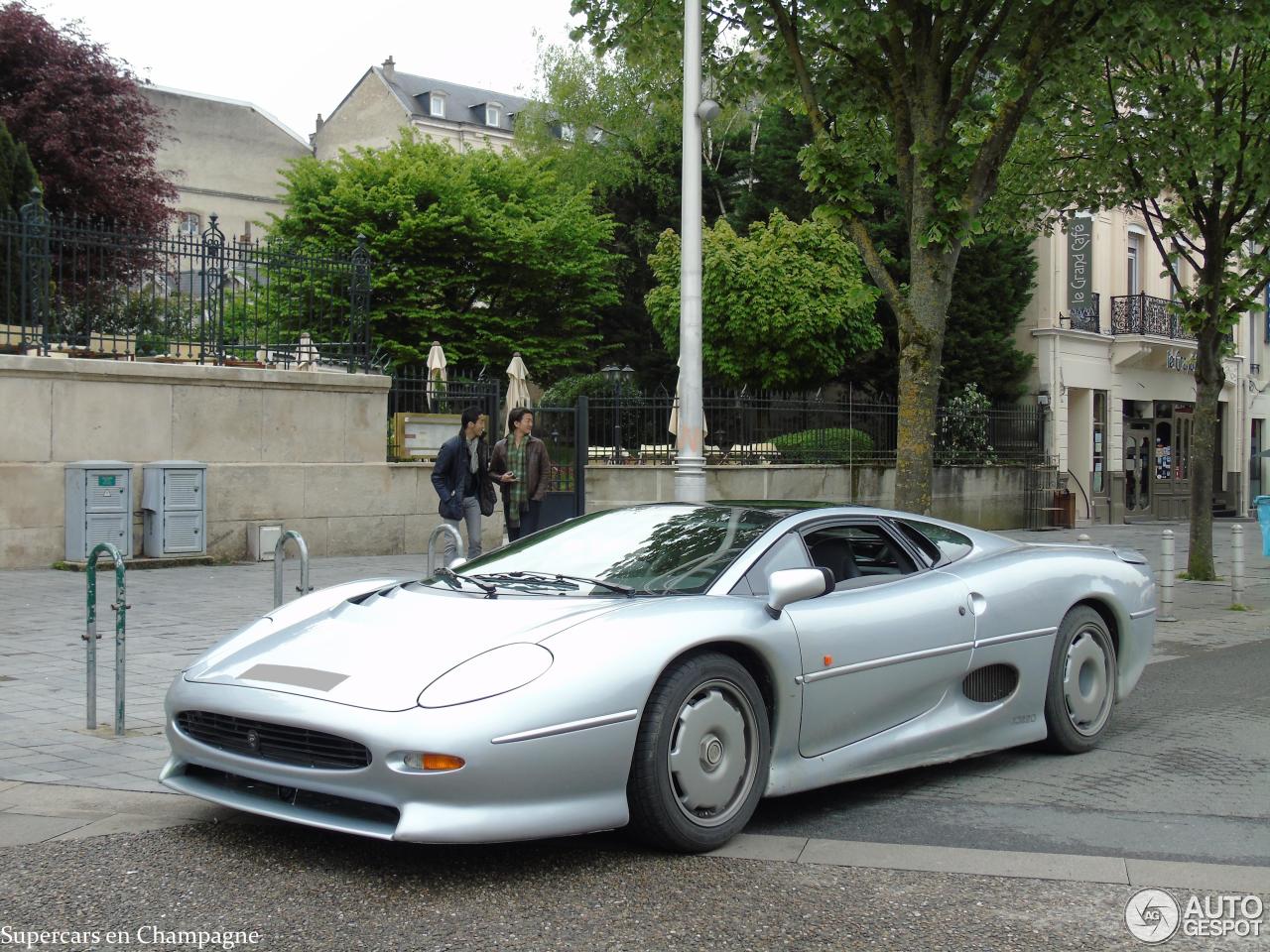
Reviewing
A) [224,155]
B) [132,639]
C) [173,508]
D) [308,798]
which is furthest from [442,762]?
[224,155]

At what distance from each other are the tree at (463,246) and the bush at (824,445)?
12.6 meters

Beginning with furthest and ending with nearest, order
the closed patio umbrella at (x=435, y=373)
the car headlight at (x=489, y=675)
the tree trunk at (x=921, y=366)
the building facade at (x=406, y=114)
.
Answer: the building facade at (x=406, y=114) < the closed patio umbrella at (x=435, y=373) < the tree trunk at (x=921, y=366) < the car headlight at (x=489, y=675)

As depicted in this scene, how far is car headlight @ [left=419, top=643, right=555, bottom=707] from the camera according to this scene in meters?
3.98

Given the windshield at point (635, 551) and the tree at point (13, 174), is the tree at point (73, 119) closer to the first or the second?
the tree at point (13, 174)

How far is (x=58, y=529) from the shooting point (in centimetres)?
1343

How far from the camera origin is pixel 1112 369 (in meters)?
32.8

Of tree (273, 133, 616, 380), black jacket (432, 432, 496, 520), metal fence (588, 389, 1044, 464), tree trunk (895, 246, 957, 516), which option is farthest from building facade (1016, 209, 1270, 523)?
black jacket (432, 432, 496, 520)

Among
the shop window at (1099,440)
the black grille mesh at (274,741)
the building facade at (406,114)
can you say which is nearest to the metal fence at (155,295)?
the black grille mesh at (274,741)

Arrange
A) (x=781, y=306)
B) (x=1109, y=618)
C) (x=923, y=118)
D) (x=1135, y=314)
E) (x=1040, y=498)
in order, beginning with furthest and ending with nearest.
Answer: (x=1135, y=314) → (x=781, y=306) → (x=1040, y=498) → (x=923, y=118) → (x=1109, y=618)

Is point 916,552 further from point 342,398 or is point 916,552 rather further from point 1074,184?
point 1074,184

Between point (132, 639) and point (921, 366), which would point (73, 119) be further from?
point (921, 366)

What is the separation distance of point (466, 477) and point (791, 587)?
821 centimetres

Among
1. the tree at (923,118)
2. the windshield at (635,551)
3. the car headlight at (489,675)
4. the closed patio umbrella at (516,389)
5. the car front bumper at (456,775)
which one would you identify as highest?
the tree at (923,118)

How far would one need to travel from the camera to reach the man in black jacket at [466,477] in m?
12.4
